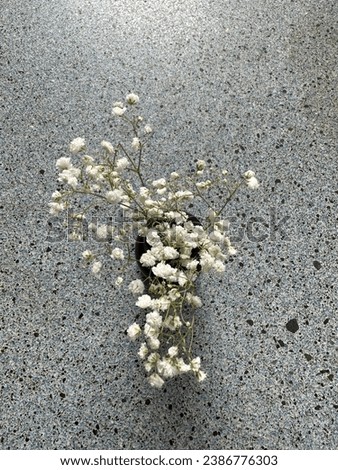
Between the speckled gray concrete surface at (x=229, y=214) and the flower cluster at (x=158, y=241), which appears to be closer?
the flower cluster at (x=158, y=241)

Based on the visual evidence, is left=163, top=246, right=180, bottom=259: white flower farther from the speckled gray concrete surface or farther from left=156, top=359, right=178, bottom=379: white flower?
the speckled gray concrete surface

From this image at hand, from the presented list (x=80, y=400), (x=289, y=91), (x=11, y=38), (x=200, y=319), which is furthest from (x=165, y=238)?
(x=11, y=38)

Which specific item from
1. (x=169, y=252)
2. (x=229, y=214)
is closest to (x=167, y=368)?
(x=169, y=252)

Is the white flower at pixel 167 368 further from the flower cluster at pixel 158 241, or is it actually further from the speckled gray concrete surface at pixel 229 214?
the speckled gray concrete surface at pixel 229 214

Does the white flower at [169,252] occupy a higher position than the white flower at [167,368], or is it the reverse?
the white flower at [169,252]

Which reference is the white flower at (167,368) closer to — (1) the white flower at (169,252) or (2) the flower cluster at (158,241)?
(2) the flower cluster at (158,241)

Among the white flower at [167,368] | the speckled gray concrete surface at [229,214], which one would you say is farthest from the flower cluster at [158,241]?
the speckled gray concrete surface at [229,214]

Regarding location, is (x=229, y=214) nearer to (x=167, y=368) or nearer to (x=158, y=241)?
(x=158, y=241)

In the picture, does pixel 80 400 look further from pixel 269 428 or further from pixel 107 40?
pixel 107 40
